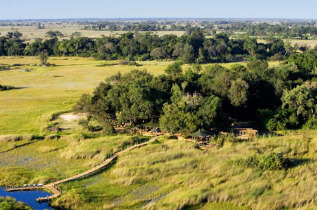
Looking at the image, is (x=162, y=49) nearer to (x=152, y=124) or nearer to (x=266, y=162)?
(x=152, y=124)

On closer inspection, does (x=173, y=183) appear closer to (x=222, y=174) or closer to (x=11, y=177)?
(x=222, y=174)

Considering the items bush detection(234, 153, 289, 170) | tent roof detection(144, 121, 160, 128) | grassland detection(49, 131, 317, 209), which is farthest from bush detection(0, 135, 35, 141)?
bush detection(234, 153, 289, 170)

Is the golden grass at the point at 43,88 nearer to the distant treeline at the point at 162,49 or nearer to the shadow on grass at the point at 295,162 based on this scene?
the distant treeline at the point at 162,49

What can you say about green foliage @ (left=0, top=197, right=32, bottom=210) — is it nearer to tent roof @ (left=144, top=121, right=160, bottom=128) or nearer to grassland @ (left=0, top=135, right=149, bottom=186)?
grassland @ (left=0, top=135, right=149, bottom=186)

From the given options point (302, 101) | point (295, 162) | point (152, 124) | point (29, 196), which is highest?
point (302, 101)

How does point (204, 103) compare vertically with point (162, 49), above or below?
below

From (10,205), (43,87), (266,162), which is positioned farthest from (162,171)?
(43,87)

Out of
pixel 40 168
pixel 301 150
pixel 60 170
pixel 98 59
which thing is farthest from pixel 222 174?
pixel 98 59
